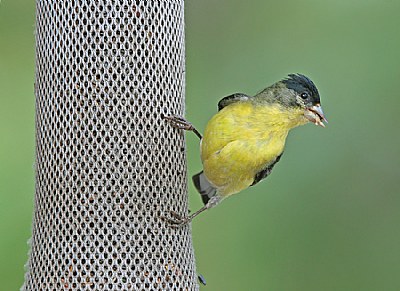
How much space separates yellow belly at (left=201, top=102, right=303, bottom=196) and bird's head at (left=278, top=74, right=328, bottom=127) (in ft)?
0.22

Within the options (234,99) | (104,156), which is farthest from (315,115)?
(104,156)

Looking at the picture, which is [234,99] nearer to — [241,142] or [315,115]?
[241,142]

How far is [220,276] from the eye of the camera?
6.05m

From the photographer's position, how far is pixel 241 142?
4.30 m

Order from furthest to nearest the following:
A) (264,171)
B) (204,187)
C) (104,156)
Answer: (204,187) < (264,171) < (104,156)

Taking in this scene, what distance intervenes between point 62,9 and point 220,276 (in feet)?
8.30

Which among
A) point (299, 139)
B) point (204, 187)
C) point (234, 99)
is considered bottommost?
point (204, 187)

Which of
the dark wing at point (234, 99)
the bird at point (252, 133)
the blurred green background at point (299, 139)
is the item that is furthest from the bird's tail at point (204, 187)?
the blurred green background at point (299, 139)

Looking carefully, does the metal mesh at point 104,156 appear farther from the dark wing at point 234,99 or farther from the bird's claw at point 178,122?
the dark wing at point 234,99

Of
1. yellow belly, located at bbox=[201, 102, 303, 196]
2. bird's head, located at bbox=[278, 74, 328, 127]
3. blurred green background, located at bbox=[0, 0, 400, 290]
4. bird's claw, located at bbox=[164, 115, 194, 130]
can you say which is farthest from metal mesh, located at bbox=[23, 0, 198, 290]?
blurred green background, located at bbox=[0, 0, 400, 290]

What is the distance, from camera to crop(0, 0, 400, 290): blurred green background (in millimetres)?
6000

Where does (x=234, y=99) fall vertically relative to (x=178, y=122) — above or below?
above

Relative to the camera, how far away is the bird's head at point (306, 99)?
4305 millimetres

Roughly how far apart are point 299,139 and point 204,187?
200 cm
